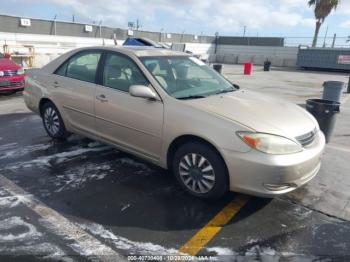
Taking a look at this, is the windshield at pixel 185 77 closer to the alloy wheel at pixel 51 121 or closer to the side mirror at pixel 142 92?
the side mirror at pixel 142 92

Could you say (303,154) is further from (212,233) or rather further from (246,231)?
(212,233)

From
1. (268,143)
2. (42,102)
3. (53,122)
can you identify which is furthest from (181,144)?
(42,102)

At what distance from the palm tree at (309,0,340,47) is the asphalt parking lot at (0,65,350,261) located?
1191 inches


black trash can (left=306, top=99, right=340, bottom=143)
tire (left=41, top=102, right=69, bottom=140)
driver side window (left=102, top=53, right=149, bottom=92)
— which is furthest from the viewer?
black trash can (left=306, top=99, right=340, bottom=143)

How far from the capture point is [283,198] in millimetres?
3705

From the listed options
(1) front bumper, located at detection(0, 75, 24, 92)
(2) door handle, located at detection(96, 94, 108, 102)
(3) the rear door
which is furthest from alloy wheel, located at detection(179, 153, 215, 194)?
(1) front bumper, located at detection(0, 75, 24, 92)

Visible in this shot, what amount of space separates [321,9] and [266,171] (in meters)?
32.5

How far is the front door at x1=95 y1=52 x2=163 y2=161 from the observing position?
3.80m

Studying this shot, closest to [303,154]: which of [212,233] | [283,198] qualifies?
[283,198]

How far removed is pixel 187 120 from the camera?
3463 millimetres

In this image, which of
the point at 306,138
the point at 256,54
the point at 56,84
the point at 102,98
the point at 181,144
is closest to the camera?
the point at 306,138

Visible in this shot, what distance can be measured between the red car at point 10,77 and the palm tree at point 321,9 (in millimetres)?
28235

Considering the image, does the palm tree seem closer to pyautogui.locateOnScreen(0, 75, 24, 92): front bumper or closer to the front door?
pyautogui.locateOnScreen(0, 75, 24, 92): front bumper

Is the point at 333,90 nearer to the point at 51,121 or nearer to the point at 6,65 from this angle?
the point at 51,121
